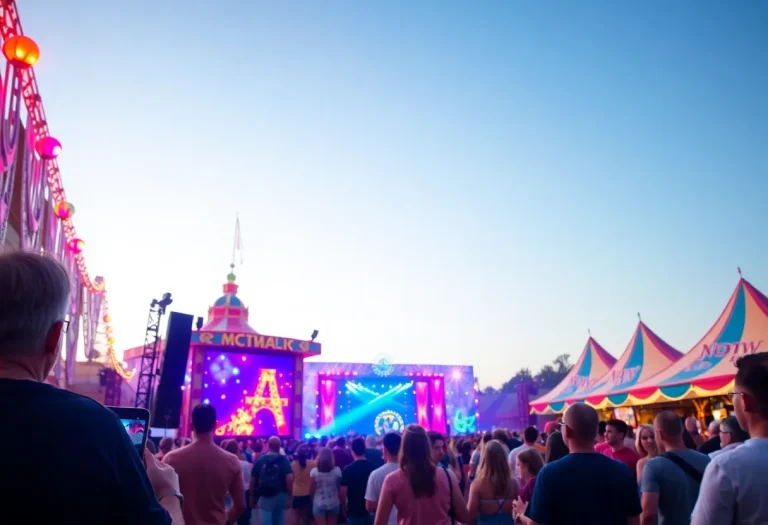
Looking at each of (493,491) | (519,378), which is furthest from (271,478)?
(519,378)

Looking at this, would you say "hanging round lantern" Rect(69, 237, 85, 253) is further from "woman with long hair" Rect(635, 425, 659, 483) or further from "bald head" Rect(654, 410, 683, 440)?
"bald head" Rect(654, 410, 683, 440)

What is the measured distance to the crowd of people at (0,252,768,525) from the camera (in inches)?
48.0

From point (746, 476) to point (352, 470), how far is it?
18.3 ft

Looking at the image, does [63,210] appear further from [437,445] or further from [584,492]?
[584,492]

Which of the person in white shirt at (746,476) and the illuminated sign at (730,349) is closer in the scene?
the person in white shirt at (746,476)

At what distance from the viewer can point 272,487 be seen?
8188mm

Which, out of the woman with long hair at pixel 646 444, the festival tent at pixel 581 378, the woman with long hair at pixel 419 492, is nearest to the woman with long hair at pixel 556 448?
the woman with long hair at pixel 419 492

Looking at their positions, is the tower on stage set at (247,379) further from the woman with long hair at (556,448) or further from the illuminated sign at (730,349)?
the woman with long hair at (556,448)

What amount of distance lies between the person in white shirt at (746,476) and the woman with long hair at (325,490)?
636 cm

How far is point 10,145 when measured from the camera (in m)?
7.33

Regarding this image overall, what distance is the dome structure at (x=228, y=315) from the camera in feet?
92.1

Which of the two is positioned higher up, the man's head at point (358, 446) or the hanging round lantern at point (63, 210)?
the hanging round lantern at point (63, 210)

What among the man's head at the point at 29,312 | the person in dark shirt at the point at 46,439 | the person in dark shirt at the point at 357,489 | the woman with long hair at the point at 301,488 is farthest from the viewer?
the woman with long hair at the point at 301,488

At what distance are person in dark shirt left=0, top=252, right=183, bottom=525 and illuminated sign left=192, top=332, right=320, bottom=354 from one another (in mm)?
24417
